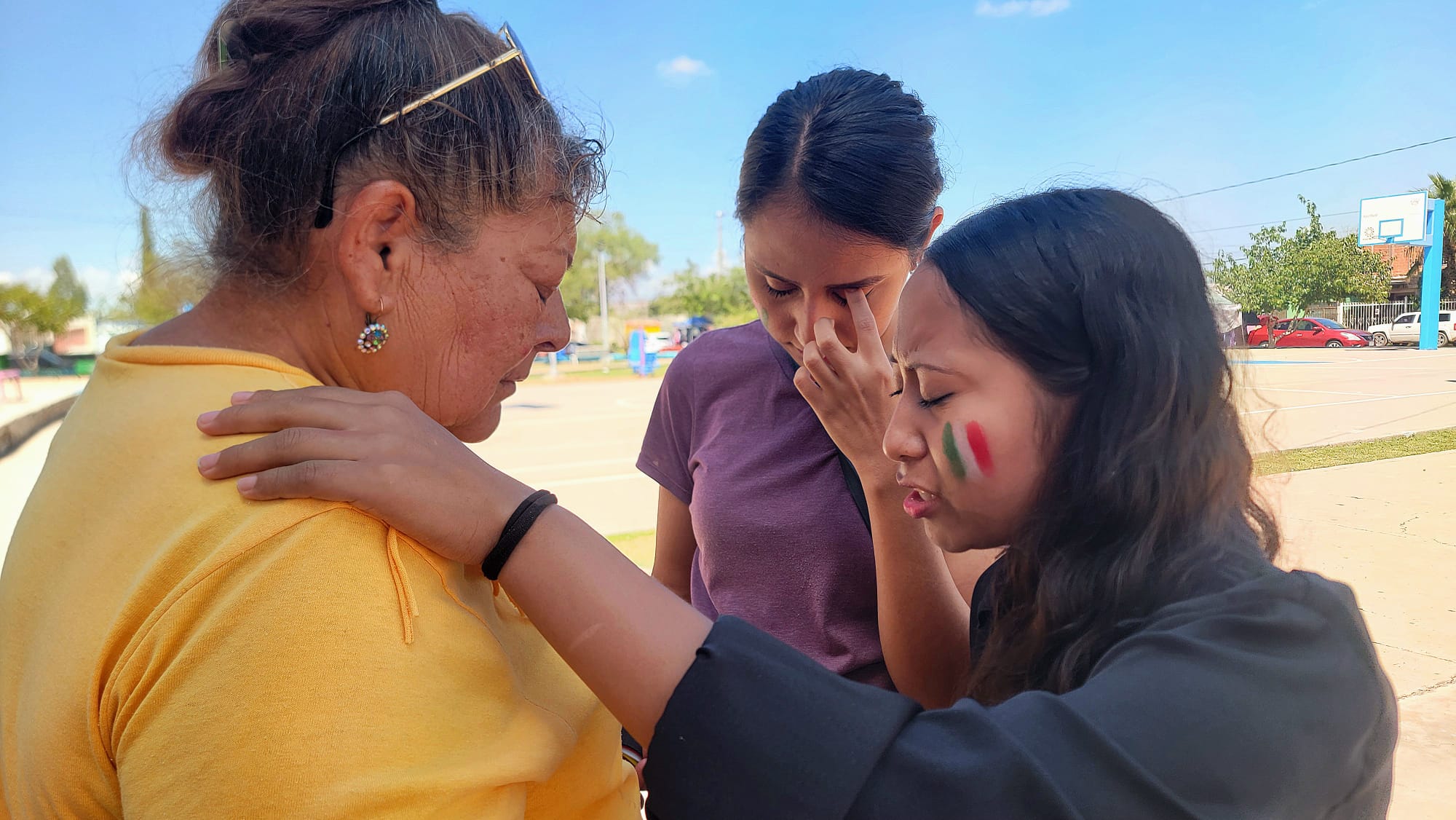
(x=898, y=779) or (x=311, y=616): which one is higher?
(x=311, y=616)

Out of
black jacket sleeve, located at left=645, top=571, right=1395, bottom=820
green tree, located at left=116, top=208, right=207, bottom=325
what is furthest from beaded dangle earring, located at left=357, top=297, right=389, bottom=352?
black jacket sleeve, located at left=645, top=571, right=1395, bottom=820

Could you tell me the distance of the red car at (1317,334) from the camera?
2220cm

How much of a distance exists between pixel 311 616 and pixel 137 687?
18 centimetres

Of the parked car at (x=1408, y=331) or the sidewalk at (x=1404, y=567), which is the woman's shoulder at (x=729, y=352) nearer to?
the sidewalk at (x=1404, y=567)

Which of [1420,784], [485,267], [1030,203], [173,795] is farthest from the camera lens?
[1420,784]

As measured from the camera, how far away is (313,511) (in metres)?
0.96

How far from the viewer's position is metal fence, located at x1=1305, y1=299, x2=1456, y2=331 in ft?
82.6

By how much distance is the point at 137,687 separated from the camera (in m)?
0.89

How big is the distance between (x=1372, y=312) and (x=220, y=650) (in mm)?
31244

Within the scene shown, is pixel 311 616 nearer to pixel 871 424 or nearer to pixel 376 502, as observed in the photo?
pixel 376 502

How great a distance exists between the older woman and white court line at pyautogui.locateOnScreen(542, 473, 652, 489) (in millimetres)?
7336

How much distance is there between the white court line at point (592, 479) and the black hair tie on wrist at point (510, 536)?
7.50 metres

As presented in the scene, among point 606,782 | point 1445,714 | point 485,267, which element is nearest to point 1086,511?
point 606,782

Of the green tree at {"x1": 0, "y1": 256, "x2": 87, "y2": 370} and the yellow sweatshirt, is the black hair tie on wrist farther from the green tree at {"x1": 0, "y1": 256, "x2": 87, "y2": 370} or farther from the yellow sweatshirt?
the green tree at {"x1": 0, "y1": 256, "x2": 87, "y2": 370}
